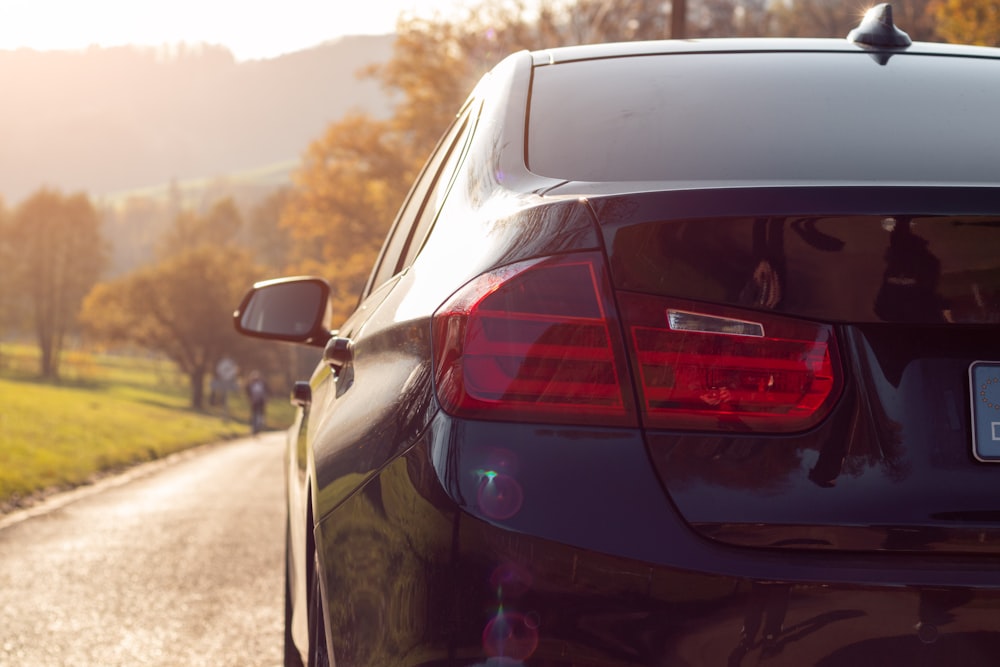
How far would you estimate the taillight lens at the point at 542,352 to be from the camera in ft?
5.86

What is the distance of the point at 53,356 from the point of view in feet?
268

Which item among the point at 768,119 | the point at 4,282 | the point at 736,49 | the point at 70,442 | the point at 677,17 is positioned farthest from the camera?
the point at 4,282

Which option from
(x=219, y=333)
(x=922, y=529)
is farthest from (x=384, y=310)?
(x=219, y=333)

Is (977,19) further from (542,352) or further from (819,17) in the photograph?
(819,17)

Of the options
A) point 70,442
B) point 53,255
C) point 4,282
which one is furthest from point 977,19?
point 4,282

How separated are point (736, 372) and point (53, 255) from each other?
8232 centimetres

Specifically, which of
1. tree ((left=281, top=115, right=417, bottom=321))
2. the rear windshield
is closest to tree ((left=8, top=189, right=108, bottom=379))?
tree ((left=281, top=115, right=417, bottom=321))

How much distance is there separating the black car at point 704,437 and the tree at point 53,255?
8107 cm

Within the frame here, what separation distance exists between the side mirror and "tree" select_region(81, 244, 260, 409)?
6864 cm

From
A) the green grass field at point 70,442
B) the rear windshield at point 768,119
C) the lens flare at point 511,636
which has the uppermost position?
the rear windshield at point 768,119

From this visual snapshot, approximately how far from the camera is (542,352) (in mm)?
1813

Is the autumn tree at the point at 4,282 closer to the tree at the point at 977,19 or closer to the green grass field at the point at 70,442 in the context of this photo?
the green grass field at the point at 70,442

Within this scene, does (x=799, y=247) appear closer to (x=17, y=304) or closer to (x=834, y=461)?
(x=834, y=461)

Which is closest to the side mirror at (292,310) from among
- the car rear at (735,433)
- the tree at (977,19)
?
the car rear at (735,433)
